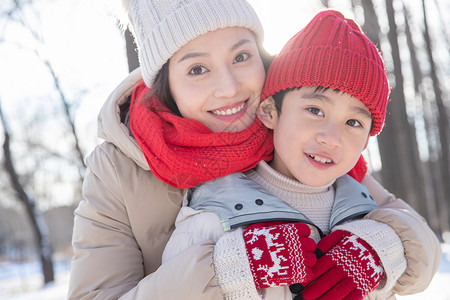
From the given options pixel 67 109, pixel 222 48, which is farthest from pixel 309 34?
pixel 67 109

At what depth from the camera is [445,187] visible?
1198 centimetres

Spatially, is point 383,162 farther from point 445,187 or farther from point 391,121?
point 445,187

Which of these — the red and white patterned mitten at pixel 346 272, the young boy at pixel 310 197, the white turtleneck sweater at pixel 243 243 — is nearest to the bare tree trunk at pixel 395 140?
the young boy at pixel 310 197

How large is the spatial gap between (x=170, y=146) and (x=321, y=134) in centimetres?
66

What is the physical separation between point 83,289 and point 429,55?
10.3 meters

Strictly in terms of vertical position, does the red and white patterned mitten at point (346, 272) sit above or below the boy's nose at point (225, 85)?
below

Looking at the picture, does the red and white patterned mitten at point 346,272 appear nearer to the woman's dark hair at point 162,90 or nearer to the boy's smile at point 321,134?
the boy's smile at point 321,134

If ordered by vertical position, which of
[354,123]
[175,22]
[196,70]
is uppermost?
[175,22]

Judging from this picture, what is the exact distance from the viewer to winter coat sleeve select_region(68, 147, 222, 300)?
1.54 metres

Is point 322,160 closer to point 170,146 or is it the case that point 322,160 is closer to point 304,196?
point 304,196

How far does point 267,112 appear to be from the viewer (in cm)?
201

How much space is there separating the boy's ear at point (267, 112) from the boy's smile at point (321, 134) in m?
0.12

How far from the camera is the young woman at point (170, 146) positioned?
1.81 meters

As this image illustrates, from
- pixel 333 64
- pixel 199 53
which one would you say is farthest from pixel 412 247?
pixel 199 53
